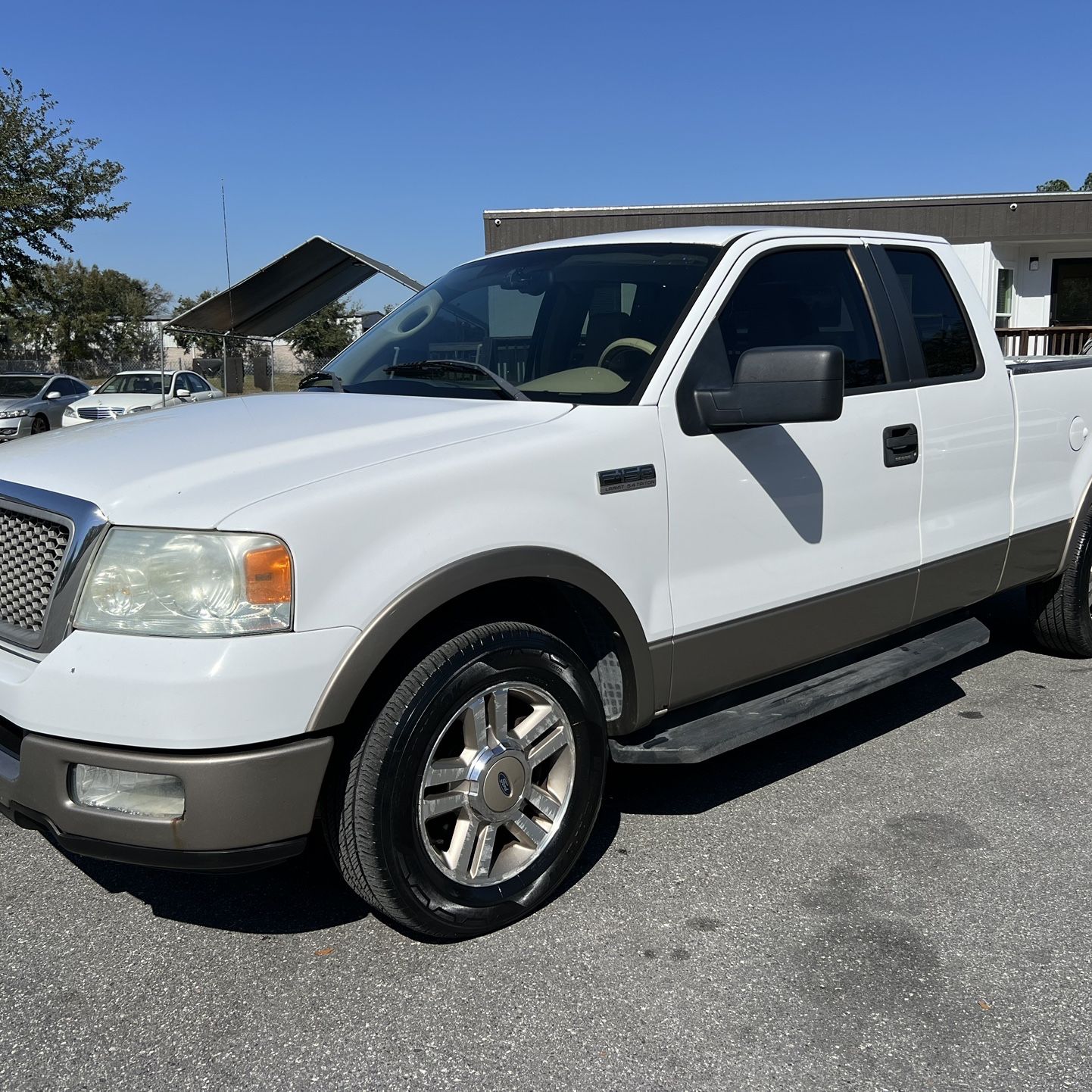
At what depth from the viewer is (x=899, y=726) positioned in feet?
15.7

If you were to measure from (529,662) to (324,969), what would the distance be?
958mm

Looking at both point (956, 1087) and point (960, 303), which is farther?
point (960, 303)

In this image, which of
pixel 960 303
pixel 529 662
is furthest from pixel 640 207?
pixel 529 662

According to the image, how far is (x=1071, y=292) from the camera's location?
22859 mm

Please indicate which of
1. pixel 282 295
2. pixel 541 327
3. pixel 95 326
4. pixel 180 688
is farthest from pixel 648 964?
pixel 95 326

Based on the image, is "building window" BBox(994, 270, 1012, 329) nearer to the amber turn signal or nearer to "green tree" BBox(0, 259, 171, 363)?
the amber turn signal

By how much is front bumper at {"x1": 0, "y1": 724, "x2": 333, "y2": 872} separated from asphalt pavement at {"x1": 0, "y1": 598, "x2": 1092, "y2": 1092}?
0.45 m

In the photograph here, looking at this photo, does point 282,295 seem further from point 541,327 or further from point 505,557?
point 505,557

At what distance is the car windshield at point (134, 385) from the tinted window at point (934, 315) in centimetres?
2154

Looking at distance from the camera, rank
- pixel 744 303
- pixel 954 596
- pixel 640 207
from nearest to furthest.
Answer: pixel 744 303 → pixel 954 596 → pixel 640 207

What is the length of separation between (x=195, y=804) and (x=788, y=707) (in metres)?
1.97

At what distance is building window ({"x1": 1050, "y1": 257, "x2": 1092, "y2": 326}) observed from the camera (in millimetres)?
22656

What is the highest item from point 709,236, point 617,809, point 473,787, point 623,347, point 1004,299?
point 1004,299

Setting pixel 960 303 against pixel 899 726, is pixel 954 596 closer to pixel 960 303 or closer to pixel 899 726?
pixel 899 726
